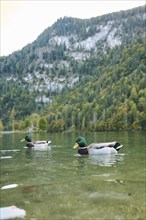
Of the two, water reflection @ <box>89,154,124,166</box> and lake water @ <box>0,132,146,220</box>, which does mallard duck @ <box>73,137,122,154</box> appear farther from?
lake water @ <box>0,132,146,220</box>

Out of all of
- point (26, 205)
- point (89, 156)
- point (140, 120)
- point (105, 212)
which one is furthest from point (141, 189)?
point (140, 120)

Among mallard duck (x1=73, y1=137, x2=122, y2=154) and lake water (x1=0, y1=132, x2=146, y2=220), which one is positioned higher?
lake water (x1=0, y1=132, x2=146, y2=220)

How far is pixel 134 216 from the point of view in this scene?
1137 centimetres

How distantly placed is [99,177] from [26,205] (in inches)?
255

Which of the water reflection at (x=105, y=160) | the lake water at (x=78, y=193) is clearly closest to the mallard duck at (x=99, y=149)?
the water reflection at (x=105, y=160)

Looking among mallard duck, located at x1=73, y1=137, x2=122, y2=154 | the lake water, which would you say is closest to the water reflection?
mallard duck, located at x1=73, y1=137, x2=122, y2=154

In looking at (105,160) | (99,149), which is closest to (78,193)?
(105,160)

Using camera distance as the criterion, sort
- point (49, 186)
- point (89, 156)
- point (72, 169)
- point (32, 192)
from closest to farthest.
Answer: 1. point (32, 192)
2. point (49, 186)
3. point (72, 169)
4. point (89, 156)

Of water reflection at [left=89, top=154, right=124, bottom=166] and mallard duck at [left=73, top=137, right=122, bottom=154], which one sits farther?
mallard duck at [left=73, top=137, right=122, bottom=154]

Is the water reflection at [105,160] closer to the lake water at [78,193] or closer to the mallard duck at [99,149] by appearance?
the mallard duck at [99,149]

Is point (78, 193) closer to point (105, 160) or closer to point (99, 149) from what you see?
point (105, 160)

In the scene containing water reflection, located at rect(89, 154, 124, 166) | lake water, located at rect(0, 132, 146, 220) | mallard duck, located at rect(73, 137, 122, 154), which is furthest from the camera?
mallard duck, located at rect(73, 137, 122, 154)

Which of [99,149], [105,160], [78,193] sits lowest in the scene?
[105,160]

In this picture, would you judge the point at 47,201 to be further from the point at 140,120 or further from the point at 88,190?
the point at 140,120
